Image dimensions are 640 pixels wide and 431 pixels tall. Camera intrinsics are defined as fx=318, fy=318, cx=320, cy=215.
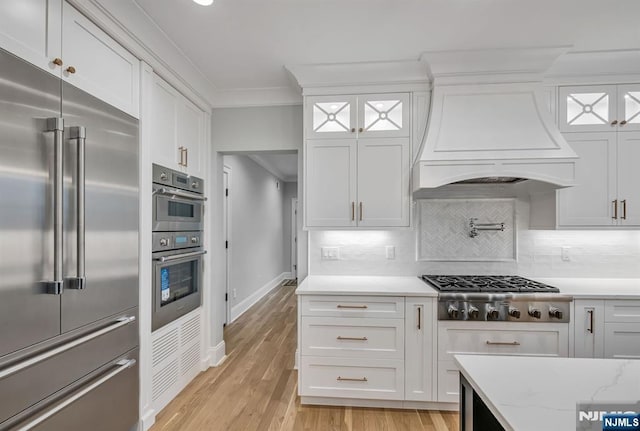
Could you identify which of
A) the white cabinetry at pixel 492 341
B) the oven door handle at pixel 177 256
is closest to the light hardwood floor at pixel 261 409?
the white cabinetry at pixel 492 341

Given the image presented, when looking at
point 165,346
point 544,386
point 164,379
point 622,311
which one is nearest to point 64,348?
point 165,346

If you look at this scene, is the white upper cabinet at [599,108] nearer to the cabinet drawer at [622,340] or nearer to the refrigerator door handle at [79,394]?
the cabinet drawer at [622,340]

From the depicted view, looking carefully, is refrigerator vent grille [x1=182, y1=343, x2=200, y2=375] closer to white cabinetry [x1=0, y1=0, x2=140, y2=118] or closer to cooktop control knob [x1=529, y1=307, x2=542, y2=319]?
white cabinetry [x1=0, y1=0, x2=140, y2=118]

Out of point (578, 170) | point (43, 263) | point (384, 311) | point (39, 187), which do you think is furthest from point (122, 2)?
point (578, 170)

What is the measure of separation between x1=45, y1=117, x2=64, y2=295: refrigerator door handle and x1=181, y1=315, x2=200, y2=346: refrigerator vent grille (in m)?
1.39

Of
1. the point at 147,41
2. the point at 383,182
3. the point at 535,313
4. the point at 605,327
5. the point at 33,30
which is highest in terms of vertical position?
the point at 147,41

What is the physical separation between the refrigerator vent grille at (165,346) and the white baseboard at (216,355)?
634mm

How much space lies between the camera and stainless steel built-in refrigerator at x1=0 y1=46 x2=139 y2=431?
126 cm

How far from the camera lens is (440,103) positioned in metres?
2.50

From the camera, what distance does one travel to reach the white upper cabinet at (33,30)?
127 centimetres

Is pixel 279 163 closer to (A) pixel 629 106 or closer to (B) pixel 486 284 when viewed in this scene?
(B) pixel 486 284

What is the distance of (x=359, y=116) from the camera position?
2.65 m

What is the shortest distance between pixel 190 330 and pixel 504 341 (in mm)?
2480

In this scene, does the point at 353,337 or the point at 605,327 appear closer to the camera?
the point at 605,327
